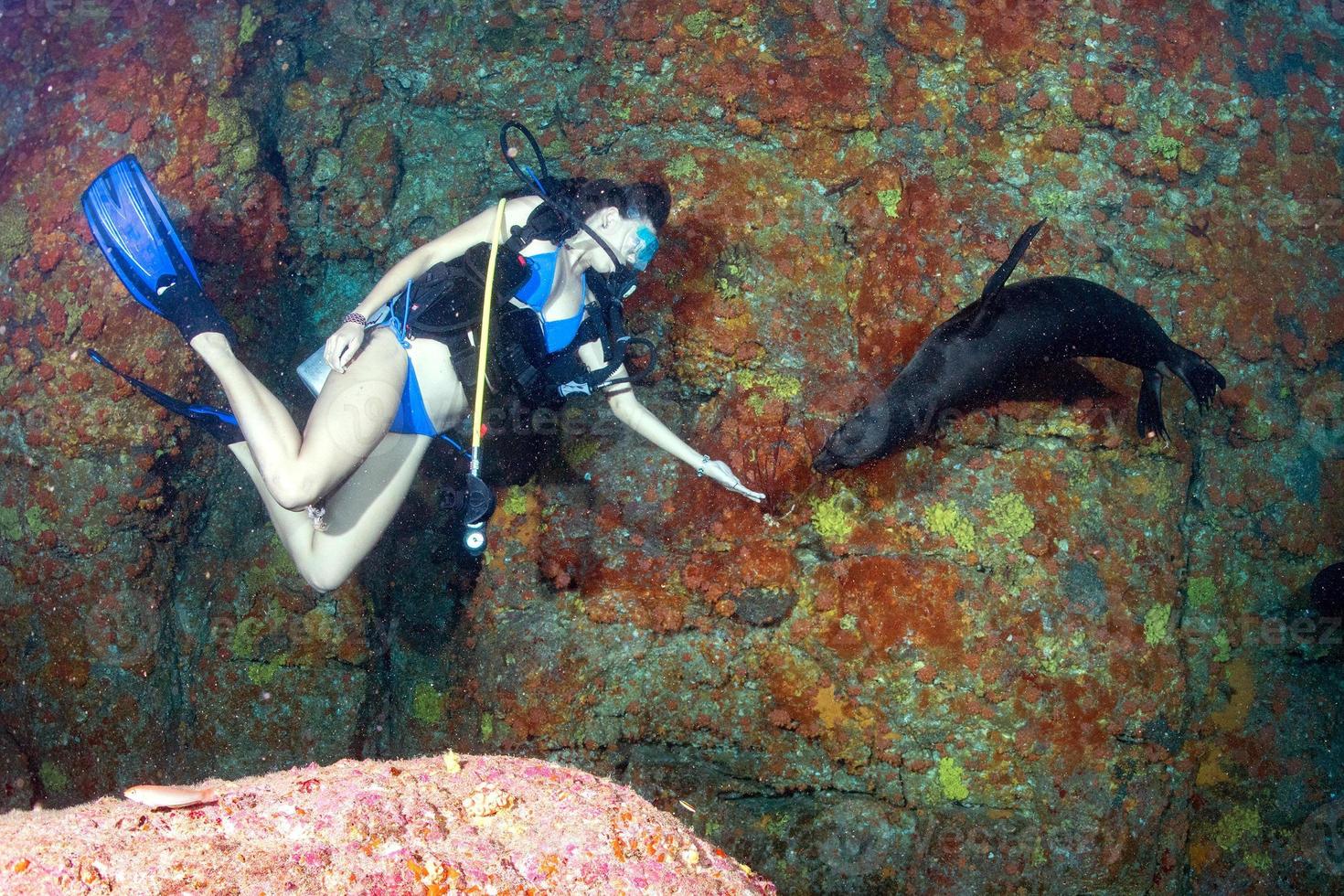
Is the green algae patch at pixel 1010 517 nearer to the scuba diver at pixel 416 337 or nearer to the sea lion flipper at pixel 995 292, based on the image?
the sea lion flipper at pixel 995 292

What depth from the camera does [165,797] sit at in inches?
69.9

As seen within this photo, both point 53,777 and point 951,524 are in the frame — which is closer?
point 951,524

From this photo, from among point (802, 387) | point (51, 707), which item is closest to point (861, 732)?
point (802, 387)

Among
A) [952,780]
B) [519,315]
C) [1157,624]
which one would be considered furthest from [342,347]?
[1157,624]

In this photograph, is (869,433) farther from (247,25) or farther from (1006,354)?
(247,25)

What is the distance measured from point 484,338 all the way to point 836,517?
234cm

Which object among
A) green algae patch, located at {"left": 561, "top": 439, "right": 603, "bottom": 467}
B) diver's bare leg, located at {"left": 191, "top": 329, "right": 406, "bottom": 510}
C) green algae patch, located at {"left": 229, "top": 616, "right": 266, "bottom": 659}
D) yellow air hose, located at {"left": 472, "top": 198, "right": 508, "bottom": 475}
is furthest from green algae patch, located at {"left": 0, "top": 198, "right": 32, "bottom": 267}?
green algae patch, located at {"left": 561, "top": 439, "right": 603, "bottom": 467}

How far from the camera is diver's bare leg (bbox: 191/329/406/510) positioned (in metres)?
3.56

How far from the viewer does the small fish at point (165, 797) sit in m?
1.77

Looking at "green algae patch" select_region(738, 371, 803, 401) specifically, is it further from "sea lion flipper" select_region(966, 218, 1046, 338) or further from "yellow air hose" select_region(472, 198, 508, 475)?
"yellow air hose" select_region(472, 198, 508, 475)

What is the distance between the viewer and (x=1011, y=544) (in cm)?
453

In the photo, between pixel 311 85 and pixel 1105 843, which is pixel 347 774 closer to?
pixel 1105 843

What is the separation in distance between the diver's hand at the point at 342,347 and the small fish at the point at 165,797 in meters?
Answer: 2.24

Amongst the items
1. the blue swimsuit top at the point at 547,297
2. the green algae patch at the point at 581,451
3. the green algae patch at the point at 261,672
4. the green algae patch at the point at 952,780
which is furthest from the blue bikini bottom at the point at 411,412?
the green algae patch at the point at 952,780
